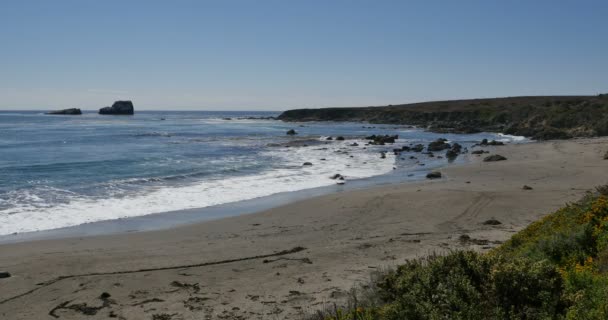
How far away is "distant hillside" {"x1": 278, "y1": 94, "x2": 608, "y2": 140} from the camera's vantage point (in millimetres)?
51500

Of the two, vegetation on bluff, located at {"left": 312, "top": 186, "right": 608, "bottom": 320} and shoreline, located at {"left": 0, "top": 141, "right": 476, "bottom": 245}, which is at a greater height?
vegetation on bluff, located at {"left": 312, "top": 186, "right": 608, "bottom": 320}

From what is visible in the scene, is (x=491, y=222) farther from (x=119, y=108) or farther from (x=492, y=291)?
(x=119, y=108)

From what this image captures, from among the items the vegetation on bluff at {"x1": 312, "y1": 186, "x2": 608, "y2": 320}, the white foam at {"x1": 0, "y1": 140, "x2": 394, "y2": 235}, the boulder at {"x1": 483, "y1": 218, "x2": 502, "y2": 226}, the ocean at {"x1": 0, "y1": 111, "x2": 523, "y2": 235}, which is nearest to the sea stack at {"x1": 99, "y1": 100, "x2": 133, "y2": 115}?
the ocean at {"x1": 0, "y1": 111, "x2": 523, "y2": 235}

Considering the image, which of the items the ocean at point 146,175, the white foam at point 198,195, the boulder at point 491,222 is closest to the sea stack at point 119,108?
the ocean at point 146,175

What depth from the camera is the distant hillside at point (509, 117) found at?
Result: 51500 millimetres

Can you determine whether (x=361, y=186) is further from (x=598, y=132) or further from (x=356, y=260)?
(x=598, y=132)

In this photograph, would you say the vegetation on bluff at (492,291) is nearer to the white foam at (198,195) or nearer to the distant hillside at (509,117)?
the white foam at (198,195)

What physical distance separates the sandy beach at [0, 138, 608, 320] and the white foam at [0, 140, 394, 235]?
9.46 feet

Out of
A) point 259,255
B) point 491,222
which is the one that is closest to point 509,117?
point 491,222

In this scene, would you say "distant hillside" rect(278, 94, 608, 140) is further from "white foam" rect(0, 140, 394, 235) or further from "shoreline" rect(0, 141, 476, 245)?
"shoreline" rect(0, 141, 476, 245)

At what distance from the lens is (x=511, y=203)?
1619 cm

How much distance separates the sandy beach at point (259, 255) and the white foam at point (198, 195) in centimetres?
288

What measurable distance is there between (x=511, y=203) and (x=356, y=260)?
8342 millimetres

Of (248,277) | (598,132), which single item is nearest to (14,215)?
(248,277)
